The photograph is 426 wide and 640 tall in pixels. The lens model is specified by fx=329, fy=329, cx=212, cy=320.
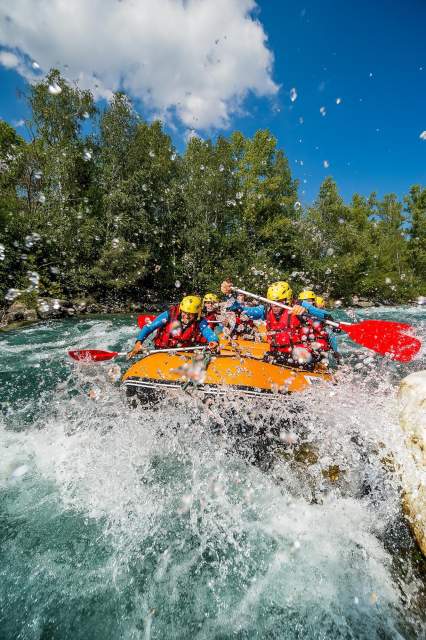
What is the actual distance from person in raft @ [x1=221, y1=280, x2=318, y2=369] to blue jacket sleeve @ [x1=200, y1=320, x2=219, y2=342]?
90cm

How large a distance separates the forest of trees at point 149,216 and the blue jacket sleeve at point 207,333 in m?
11.2

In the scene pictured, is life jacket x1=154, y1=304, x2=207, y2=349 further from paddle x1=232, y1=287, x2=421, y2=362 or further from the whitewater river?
paddle x1=232, y1=287, x2=421, y2=362

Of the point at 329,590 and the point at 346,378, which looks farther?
the point at 346,378

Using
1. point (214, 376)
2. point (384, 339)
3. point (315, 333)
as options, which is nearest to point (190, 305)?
point (214, 376)

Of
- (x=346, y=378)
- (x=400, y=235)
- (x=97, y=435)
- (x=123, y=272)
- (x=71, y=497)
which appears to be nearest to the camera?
(x=71, y=497)

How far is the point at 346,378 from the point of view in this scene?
538cm

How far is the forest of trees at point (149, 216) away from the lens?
16688mm

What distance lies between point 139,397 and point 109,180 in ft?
56.8

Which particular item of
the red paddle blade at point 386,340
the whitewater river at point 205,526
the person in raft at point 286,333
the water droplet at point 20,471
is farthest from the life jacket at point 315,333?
the water droplet at point 20,471

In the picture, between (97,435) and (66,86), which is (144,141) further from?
(97,435)

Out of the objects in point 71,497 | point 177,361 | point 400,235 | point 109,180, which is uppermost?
point 109,180

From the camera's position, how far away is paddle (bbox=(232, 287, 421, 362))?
228 inches

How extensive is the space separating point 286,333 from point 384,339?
201 centimetres

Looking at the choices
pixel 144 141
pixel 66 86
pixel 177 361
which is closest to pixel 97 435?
pixel 177 361
